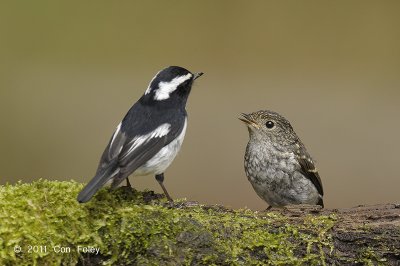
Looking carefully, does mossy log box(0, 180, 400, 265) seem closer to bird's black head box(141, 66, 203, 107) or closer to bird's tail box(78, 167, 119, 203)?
bird's tail box(78, 167, 119, 203)

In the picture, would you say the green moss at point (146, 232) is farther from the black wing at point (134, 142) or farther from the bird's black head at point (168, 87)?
the bird's black head at point (168, 87)

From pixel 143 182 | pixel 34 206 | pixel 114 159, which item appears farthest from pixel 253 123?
pixel 143 182

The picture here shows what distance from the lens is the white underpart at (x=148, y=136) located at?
3658 millimetres

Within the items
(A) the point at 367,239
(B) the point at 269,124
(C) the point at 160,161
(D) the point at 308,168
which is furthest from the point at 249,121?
(A) the point at 367,239

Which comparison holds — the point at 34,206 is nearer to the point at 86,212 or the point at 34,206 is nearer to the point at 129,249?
the point at 86,212

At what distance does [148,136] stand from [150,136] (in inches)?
0.5

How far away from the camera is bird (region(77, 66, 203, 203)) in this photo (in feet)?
11.5

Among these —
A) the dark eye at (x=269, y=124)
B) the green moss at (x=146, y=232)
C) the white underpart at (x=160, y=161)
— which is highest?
Answer: the dark eye at (x=269, y=124)

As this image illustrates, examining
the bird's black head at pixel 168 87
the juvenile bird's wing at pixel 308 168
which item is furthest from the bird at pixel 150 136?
the juvenile bird's wing at pixel 308 168

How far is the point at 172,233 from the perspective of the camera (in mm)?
3361

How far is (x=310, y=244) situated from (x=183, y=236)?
0.68 meters

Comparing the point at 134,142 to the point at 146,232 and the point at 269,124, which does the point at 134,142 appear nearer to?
the point at 146,232

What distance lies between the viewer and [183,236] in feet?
11.0

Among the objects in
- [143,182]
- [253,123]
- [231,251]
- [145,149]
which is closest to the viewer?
[231,251]
